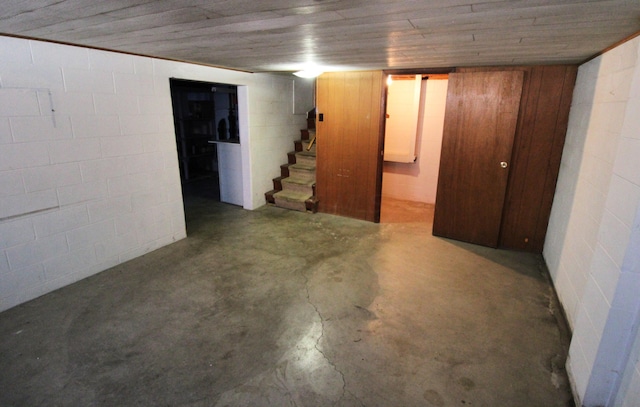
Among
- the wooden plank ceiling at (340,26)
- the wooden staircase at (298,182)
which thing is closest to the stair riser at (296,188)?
the wooden staircase at (298,182)

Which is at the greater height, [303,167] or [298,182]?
[303,167]

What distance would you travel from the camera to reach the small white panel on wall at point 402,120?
5.43 meters

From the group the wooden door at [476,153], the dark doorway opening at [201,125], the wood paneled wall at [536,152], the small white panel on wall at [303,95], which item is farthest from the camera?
the dark doorway opening at [201,125]

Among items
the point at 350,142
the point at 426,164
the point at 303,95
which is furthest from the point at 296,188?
the point at 426,164

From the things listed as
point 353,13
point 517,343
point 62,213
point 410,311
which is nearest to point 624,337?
point 517,343

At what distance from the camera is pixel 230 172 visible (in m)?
5.43

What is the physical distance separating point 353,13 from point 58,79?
8.50ft

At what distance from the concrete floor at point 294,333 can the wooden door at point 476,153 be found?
0.48 m

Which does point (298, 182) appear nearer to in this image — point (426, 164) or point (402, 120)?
point (402, 120)

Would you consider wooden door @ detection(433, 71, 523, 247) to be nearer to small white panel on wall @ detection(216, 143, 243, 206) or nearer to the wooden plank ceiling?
the wooden plank ceiling

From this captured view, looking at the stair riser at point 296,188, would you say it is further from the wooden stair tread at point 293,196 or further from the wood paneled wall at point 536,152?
the wood paneled wall at point 536,152

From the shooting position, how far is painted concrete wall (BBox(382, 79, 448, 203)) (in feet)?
17.5

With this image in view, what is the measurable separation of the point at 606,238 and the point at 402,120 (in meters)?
4.16

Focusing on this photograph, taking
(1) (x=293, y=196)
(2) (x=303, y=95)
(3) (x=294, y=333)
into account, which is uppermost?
(2) (x=303, y=95)
